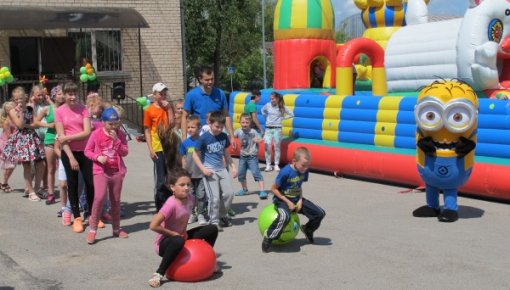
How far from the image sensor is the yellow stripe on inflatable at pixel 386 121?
35.0 feet

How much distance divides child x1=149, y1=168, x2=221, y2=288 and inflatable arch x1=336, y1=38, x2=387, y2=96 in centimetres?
934

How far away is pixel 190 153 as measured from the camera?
750cm

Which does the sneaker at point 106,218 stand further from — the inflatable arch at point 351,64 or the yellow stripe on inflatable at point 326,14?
the yellow stripe on inflatable at point 326,14

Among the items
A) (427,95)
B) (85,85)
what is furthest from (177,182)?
(85,85)

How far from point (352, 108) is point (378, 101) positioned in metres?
0.65

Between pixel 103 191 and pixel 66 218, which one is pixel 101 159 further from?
pixel 66 218

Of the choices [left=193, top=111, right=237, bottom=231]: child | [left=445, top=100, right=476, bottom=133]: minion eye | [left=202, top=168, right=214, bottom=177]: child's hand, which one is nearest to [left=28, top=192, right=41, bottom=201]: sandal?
[left=193, top=111, right=237, bottom=231]: child

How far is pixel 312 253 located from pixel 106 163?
227cm

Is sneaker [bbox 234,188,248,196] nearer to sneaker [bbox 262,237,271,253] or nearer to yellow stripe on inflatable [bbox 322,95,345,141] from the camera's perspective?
yellow stripe on inflatable [bbox 322,95,345,141]

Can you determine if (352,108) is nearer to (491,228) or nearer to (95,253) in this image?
(491,228)

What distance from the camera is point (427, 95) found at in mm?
7664

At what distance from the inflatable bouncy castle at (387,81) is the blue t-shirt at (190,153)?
3618 mm

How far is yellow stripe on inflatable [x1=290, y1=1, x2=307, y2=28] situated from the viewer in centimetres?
1723

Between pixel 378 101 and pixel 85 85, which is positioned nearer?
pixel 378 101
